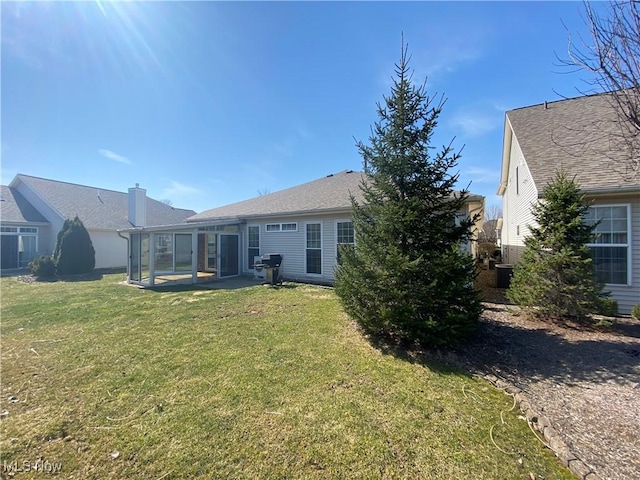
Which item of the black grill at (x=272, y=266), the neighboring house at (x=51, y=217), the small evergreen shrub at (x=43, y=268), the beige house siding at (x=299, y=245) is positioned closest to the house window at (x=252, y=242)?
the beige house siding at (x=299, y=245)

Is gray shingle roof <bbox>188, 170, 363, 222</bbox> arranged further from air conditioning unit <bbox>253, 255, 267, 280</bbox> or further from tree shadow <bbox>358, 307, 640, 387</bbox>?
tree shadow <bbox>358, 307, 640, 387</bbox>

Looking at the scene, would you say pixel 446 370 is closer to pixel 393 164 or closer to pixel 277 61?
pixel 393 164

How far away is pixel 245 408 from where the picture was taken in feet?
10.4

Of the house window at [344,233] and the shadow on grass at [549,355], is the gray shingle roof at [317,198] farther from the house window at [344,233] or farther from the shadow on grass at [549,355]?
the shadow on grass at [549,355]

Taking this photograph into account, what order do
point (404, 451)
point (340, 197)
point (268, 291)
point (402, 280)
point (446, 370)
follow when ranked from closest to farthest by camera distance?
point (404, 451) < point (446, 370) < point (402, 280) < point (268, 291) < point (340, 197)

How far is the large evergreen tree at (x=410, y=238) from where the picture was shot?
4637 millimetres

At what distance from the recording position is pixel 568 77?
12.6ft

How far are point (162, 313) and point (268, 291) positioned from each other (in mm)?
3444

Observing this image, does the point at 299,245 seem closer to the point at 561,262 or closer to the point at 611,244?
the point at 561,262

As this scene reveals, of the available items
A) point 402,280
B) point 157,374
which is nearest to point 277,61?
point 402,280

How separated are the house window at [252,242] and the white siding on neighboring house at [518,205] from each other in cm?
1091

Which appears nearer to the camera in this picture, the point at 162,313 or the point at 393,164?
the point at 393,164

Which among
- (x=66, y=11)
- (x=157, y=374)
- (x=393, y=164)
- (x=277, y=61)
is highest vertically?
(x=277, y=61)

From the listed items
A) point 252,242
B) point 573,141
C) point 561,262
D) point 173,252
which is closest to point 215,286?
point 173,252
